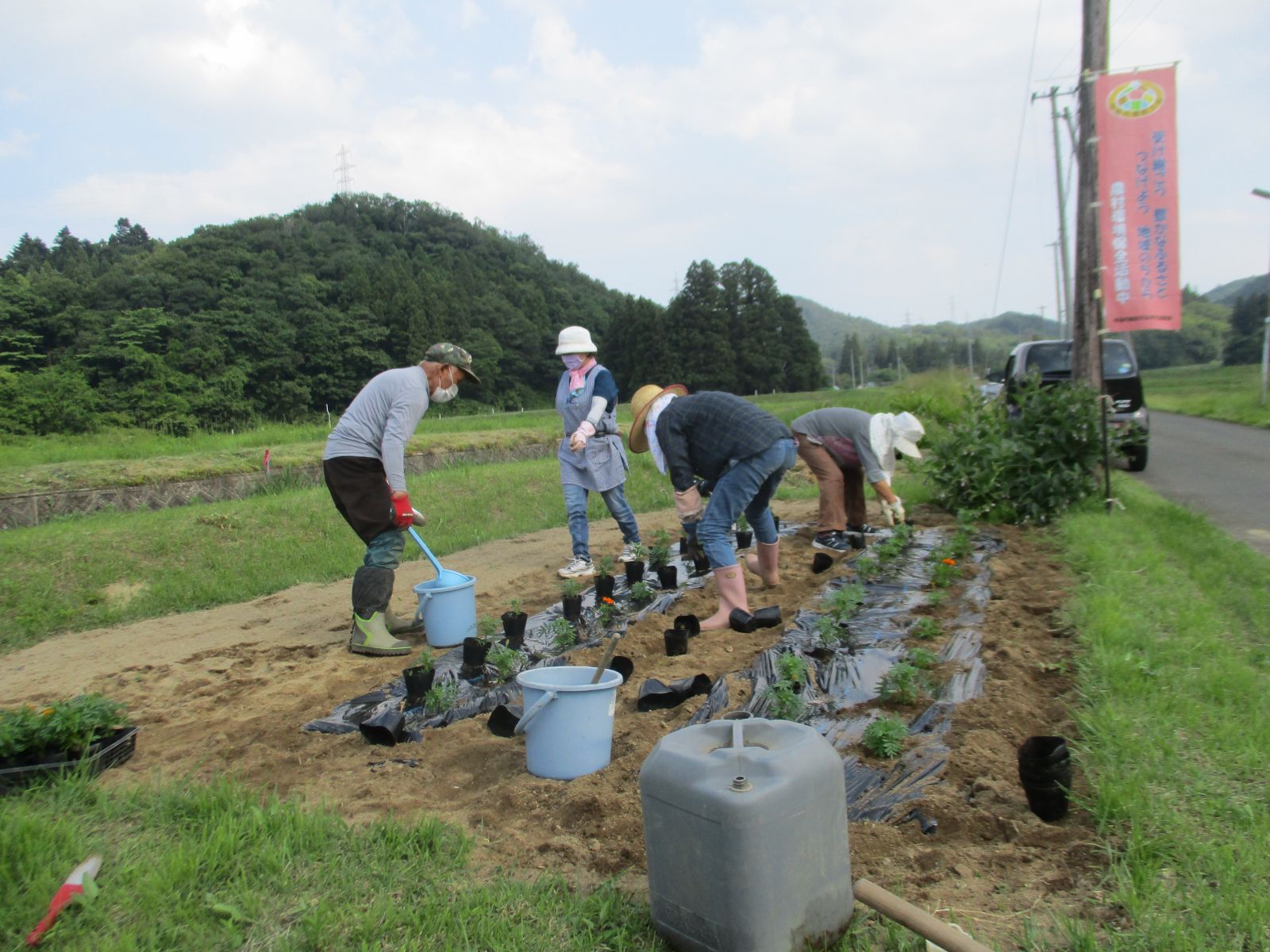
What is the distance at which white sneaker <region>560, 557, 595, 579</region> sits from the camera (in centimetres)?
657

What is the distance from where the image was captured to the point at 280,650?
5.04 m

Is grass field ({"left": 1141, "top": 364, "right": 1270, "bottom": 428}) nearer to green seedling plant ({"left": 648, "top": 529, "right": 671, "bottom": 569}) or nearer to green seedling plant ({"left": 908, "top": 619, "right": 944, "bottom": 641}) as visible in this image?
green seedling plant ({"left": 648, "top": 529, "right": 671, "bottom": 569})

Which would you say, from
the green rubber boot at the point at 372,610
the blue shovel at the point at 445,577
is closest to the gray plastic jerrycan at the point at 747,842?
the blue shovel at the point at 445,577

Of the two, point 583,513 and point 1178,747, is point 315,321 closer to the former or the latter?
point 583,513

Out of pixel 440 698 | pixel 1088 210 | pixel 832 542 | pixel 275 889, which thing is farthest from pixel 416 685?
pixel 1088 210

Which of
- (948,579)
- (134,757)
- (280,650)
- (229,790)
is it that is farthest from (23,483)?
(948,579)

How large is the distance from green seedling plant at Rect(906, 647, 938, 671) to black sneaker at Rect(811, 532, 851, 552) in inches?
121

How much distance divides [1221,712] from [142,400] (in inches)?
1624

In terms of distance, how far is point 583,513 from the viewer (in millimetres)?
6676

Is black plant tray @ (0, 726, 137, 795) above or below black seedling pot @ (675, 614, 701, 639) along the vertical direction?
above

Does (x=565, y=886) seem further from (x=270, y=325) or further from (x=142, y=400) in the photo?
(x=270, y=325)

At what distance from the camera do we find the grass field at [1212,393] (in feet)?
66.9

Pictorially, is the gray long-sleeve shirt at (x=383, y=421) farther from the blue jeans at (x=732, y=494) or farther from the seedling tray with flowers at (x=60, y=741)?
the seedling tray with flowers at (x=60, y=741)

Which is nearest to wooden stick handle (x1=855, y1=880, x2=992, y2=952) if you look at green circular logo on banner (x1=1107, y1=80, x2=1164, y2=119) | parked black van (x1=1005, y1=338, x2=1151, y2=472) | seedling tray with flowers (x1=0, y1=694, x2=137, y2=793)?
seedling tray with flowers (x1=0, y1=694, x2=137, y2=793)
